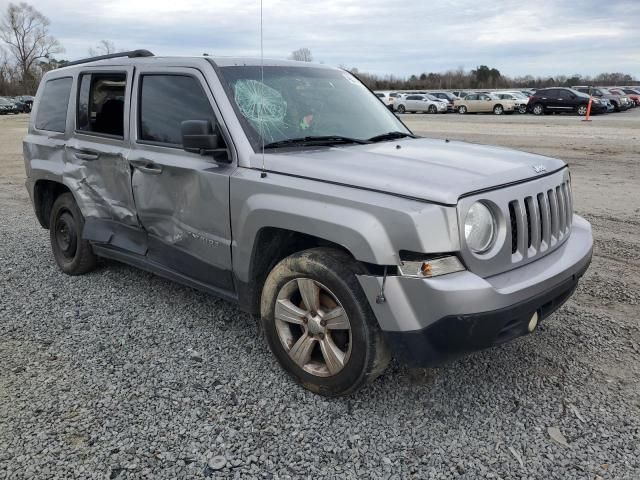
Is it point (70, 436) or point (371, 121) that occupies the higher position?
point (371, 121)

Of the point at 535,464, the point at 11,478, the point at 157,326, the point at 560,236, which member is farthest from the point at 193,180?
the point at 535,464

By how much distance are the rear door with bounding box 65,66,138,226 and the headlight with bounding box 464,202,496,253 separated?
2599 mm

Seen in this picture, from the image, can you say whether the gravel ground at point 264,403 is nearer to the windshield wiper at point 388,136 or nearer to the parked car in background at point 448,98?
the windshield wiper at point 388,136

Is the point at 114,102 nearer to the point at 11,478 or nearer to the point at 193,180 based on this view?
the point at 193,180

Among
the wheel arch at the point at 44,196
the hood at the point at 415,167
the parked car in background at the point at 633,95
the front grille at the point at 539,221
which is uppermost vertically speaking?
the parked car in background at the point at 633,95

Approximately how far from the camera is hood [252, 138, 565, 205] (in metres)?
2.79

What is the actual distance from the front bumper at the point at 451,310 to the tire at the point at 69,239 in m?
3.30

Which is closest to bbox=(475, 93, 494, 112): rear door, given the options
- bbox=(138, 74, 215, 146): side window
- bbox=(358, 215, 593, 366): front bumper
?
bbox=(138, 74, 215, 146): side window

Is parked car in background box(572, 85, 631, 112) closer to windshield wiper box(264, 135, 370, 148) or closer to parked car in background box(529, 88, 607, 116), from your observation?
parked car in background box(529, 88, 607, 116)

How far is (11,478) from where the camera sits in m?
2.57

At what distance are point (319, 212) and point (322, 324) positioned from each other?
0.62 metres

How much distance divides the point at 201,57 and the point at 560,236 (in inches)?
103

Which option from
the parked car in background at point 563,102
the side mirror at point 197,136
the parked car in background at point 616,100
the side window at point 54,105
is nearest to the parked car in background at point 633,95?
the parked car in background at point 616,100

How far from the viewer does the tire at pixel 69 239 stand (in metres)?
5.09
